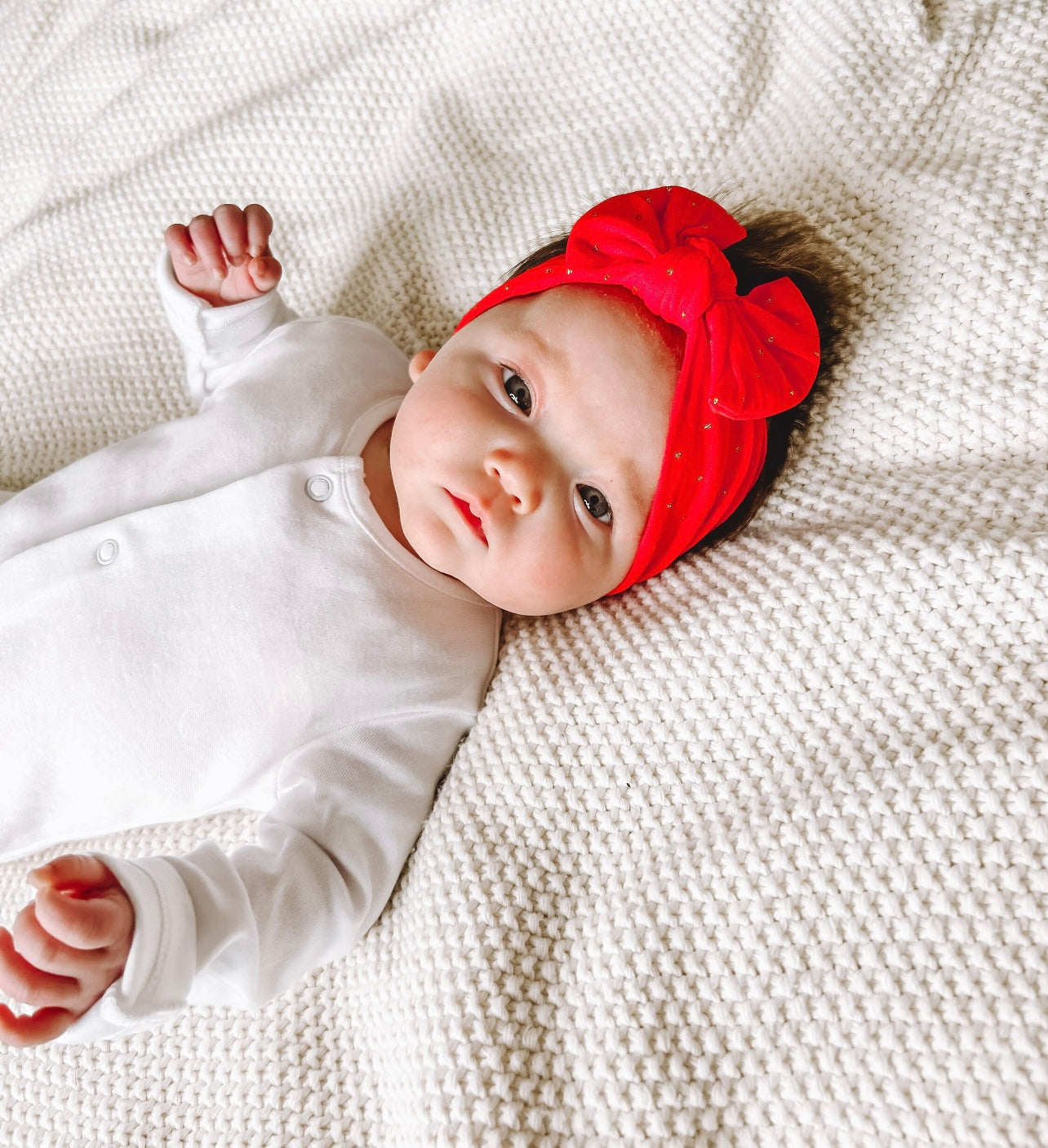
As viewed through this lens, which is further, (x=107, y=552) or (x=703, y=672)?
Answer: (x=107, y=552)

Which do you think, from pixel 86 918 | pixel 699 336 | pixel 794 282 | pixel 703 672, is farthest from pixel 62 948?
pixel 794 282

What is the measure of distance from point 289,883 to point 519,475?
47 cm

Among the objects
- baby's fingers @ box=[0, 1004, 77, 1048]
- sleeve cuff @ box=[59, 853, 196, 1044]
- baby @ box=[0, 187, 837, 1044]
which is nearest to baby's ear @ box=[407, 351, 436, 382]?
baby @ box=[0, 187, 837, 1044]

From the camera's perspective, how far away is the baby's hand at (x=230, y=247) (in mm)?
1186

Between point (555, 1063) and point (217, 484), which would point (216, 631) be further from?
point (555, 1063)

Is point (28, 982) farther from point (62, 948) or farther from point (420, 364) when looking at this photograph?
point (420, 364)

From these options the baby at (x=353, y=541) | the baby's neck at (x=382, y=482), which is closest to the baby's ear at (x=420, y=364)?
the baby at (x=353, y=541)

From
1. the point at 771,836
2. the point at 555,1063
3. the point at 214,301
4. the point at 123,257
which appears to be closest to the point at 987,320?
the point at 771,836

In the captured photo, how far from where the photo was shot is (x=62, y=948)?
0.72 m

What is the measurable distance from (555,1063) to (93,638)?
690mm

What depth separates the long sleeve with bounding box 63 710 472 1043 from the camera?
0.78 m

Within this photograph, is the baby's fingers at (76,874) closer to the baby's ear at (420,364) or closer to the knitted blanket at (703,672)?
the knitted blanket at (703,672)

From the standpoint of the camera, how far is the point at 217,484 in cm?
113

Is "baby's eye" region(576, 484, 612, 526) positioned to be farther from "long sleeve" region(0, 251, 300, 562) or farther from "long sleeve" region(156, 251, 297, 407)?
"long sleeve" region(156, 251, 297, 407)
